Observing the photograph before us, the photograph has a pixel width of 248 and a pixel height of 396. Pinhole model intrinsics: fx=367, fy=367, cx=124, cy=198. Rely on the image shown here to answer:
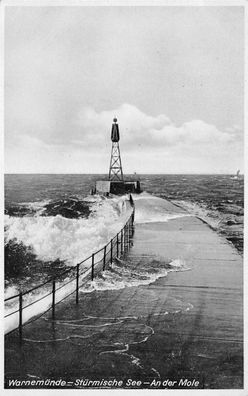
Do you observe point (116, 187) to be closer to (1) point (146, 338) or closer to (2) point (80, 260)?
(2) point (80, 260)

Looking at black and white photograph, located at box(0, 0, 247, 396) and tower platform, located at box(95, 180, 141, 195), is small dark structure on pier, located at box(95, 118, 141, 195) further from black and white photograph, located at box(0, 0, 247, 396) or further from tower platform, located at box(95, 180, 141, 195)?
black and white photograph, located at box(0, 0, 247, 396)

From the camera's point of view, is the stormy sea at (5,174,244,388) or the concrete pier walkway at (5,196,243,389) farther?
the stormy sea at (5,174,244,388)

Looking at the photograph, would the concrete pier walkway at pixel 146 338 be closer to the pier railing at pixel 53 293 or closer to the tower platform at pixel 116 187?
the pier railing at pixel 53 293

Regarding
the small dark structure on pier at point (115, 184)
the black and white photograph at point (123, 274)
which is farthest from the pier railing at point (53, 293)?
the small dark structure on pier at point (115, 184)

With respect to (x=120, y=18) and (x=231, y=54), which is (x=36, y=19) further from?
(x=231, y=54)

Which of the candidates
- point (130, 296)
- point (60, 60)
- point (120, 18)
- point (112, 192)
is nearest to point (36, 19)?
point (60, 60)

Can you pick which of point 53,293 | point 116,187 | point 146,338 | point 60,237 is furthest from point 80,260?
point 116,187

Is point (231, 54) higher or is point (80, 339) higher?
point (231, 54)

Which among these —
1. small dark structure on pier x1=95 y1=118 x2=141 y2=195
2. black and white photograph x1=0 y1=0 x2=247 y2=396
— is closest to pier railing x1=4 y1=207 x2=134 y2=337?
black and white photograph x1=0 y1=0 x2=247 y2=396
